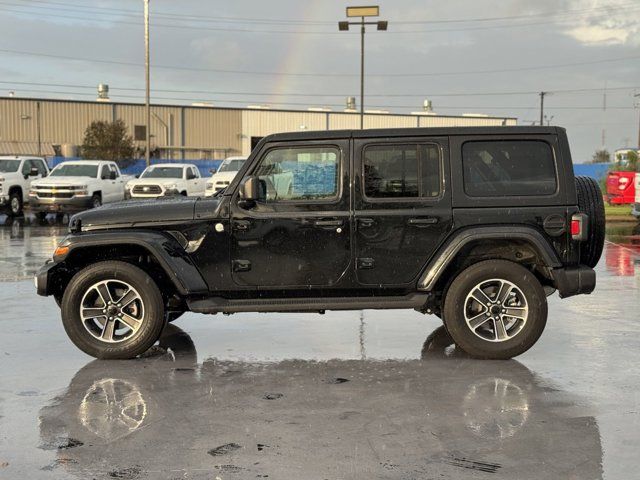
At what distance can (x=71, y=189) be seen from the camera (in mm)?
24594

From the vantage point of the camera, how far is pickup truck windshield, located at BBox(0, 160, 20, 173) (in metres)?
26.7

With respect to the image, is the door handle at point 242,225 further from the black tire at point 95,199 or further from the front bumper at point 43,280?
the black tire at point 95,199

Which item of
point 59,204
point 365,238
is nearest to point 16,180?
point 59,204

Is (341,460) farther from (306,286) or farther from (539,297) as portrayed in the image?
(539,297)

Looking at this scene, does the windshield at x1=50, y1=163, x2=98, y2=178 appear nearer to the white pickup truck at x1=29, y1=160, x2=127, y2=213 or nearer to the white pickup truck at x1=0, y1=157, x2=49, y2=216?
the white pickup truck at x1=29, y1=160, x2=127, y2=213

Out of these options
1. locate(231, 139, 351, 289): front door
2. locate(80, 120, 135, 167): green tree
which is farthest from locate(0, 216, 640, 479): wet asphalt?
locate(80, 120, 135, 167): green tree

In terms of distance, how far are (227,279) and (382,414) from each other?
219cm

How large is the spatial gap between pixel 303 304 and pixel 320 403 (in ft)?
4.65

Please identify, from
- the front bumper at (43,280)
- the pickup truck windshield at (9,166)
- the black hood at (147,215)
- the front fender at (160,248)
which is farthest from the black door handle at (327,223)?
the pickup truck windshield at (9,166)

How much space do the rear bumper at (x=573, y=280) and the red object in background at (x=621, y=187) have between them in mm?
25756

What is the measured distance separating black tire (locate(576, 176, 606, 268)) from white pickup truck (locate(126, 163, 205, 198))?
66.0ft

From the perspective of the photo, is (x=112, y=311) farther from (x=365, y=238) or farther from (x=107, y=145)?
(x=107, y=145)

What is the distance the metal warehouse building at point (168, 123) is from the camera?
66312mm

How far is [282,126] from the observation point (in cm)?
7425
